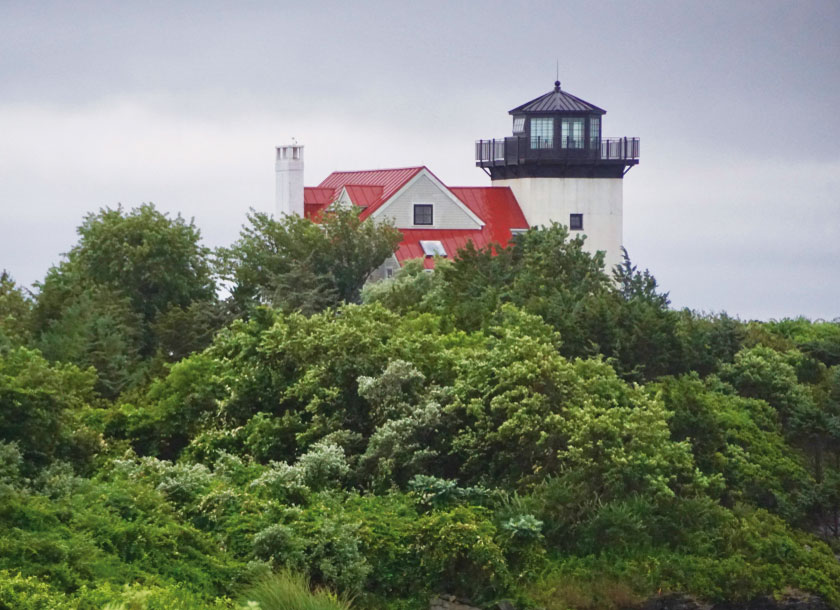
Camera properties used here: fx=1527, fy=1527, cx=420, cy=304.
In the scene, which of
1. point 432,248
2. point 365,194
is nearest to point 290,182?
point 365,194

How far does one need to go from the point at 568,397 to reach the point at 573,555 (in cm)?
408

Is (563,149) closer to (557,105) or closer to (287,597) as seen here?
(557,105)

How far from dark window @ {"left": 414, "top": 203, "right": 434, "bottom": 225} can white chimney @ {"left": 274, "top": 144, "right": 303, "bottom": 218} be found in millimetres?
4964

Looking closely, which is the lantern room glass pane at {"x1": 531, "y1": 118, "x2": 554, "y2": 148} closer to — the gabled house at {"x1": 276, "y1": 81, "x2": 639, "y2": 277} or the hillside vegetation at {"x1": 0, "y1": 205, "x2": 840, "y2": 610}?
the gabled house at {"x1": 276, "y1": 81, "x2": 639, "y2": 277}

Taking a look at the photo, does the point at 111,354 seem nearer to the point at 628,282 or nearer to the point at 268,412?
the point at 268,412

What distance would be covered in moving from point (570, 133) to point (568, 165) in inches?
57.5

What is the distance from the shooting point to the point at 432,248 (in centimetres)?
6372

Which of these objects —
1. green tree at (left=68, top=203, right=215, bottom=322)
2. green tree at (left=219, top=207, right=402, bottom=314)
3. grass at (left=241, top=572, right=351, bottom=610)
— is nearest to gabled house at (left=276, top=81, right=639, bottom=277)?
green tree at (left=219, top=207, right=402, bottom=314)

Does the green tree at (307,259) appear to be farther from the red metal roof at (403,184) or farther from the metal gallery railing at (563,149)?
the metal gallery railing at (563,149)

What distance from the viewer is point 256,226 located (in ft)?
178

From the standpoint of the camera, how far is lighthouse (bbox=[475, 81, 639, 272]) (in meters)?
67.6

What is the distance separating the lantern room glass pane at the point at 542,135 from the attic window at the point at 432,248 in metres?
7.22

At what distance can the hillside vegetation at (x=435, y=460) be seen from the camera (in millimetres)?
25031

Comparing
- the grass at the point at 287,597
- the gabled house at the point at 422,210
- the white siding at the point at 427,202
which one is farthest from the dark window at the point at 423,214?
the grass at the point at 287,597
